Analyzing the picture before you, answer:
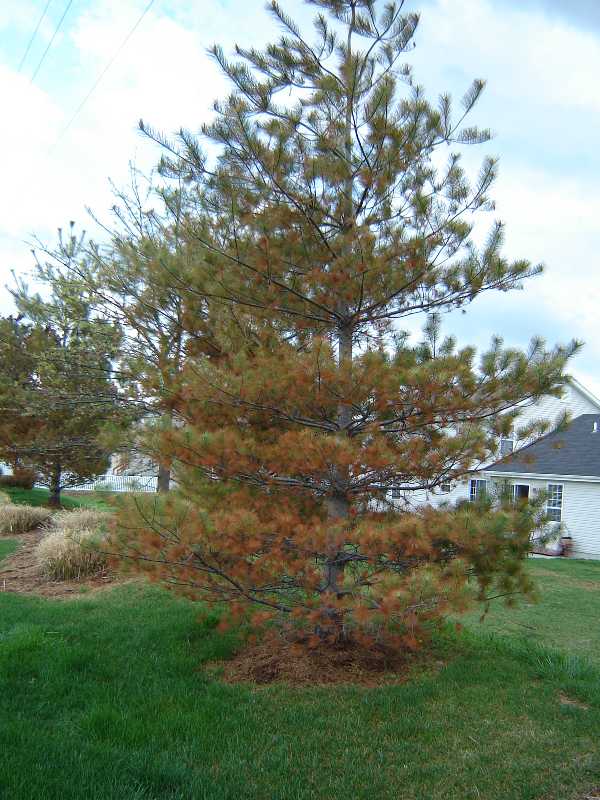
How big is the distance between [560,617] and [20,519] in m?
11.7

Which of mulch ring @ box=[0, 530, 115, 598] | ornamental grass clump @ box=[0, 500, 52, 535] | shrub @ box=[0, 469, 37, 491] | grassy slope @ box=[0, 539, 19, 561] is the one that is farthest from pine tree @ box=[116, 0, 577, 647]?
shrub @ box=[0, 469, 37, 491]

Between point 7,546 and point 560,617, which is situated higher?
point 7,546

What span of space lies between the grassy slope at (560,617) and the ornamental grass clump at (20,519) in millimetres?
10243

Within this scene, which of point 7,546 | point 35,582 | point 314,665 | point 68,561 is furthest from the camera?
point 7,546

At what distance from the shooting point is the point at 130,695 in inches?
182

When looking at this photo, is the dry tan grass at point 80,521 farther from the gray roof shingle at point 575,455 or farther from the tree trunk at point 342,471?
the gray roof shingle at point 575,455

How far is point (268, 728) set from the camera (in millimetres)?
4262

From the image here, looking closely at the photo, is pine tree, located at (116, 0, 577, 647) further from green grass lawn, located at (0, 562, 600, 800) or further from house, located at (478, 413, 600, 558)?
house, located at (478, 413, 600, 558)

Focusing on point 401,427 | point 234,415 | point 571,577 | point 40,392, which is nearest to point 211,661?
point 234,415

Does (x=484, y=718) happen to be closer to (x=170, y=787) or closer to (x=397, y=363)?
(x=170, y=787)

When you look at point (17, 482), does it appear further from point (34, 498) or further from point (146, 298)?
point (146, 298)

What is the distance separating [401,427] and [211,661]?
2.65 metres

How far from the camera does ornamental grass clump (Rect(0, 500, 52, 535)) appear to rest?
583 inches

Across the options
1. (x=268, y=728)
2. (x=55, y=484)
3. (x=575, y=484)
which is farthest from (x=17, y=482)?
(x=268, y=728)
